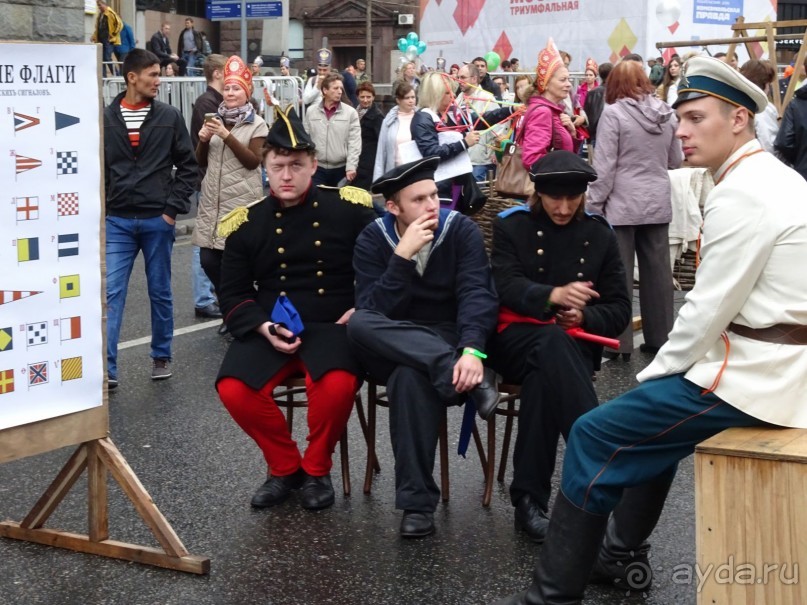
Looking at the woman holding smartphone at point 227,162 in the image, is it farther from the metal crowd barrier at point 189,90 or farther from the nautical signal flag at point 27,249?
the metal crowd barrier at point 189,90

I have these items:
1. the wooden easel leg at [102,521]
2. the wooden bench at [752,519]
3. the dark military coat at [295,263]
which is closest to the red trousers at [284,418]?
the dark military coat at [295,263]

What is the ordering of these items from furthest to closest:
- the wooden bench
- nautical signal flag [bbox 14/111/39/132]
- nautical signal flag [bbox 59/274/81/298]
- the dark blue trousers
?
nautical signal flag [bbox 59/274/81/298]
nautical signal flag [bbox 14/111/39/132]
the dark blue trousers
the wooden bench

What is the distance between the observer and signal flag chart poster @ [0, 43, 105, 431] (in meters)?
4.20

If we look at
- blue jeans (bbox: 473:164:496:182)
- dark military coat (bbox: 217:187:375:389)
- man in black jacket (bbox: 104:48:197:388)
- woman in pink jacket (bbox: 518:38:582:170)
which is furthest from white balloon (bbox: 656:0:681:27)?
dark military coat (bbox: 217:187:375:389)

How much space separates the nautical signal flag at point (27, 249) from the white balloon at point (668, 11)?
20.8 m

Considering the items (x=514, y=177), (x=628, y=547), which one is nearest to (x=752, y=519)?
(x=628, y=547)

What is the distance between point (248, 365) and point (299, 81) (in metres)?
15.8

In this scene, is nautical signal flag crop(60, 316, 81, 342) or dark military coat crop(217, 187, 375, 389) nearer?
nautical signal flag crop(60, 316, 81, 342)

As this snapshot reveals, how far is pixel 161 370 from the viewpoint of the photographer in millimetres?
7398

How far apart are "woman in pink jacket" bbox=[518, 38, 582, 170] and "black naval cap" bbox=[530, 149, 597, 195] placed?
298 cm

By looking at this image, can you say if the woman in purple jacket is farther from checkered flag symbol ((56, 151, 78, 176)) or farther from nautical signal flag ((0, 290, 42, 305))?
nautical signal flag ((0, 290, 42, 305))

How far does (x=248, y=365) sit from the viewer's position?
17.1ft

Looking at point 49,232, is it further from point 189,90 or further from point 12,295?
point 189,90

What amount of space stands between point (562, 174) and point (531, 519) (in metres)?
1.38
